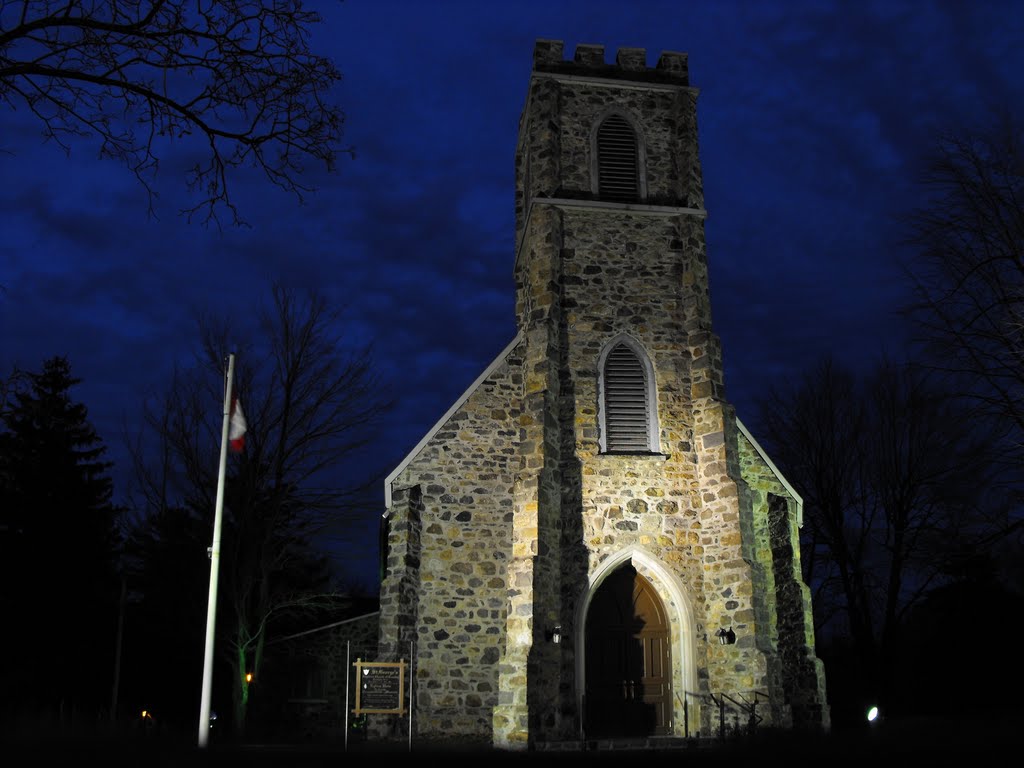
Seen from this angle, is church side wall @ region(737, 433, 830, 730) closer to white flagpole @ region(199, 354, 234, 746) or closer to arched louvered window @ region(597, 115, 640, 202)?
arched louvered window @ region(597, 115, 640, 202)

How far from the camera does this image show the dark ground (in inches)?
188

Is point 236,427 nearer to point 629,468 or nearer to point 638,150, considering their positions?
point 629,468

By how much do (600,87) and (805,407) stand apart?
1497cm

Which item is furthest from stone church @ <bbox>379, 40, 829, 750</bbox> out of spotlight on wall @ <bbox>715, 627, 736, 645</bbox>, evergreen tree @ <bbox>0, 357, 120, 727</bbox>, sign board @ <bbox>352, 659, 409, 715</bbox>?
evergreen tree @ <bbox>0, 357, 120, 727</bbox>

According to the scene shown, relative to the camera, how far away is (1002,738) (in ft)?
15.9

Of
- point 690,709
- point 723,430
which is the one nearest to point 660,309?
point 723,430

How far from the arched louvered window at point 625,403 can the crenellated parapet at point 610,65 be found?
6755 millimetres

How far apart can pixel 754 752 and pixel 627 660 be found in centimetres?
1265

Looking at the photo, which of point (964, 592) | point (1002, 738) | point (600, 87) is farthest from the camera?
point (964, 592)

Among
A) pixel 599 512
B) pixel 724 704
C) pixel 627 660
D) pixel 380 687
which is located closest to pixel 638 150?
pixel 599 512

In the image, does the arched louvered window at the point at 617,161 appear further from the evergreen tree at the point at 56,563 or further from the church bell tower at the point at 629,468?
the evergreen tree at the point at 56,563

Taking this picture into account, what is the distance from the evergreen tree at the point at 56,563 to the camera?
26.5 metres

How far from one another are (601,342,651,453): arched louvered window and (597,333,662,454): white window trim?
2 centimetres

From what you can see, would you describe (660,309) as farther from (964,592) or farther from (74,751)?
(74,751)
